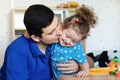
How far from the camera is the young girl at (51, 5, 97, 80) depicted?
1.31m

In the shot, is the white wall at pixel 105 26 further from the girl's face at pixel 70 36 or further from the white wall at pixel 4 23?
the girl's face at pixel 70 36

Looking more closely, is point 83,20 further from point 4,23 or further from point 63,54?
point 4,23

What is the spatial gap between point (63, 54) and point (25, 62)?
0.76ft

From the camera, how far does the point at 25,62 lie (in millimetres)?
1193

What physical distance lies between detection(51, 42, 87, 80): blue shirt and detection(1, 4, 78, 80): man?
3 cm

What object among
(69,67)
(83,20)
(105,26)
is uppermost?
(83,20)

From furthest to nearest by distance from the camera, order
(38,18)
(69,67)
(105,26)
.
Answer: (105,26) < (69,67) < (38,18)

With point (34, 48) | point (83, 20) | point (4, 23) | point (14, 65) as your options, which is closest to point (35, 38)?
point (34, 48)

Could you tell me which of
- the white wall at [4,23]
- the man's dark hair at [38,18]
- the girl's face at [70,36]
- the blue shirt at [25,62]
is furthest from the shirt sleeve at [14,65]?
the white wall at [4,23]

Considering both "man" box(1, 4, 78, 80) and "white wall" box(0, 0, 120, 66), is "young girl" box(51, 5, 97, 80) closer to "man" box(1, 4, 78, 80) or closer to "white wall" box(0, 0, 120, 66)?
"man" box(1, 4, 78, 80)

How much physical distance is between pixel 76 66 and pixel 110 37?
8.11 feet

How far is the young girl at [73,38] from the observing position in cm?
131

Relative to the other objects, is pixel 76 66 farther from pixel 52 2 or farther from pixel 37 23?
pixel 52 2

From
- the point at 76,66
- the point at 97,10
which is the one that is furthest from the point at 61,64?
the point at 97,10
